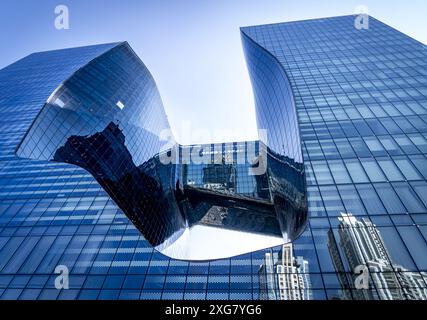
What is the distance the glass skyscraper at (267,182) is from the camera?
23.8 m

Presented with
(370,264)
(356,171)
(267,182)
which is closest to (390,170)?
(356,171)

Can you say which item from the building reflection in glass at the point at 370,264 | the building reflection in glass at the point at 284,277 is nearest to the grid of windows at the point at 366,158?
the building reflection in glass at the point at 370,264

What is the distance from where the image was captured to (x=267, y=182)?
91.4m

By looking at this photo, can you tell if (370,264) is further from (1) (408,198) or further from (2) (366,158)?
(2) (366,158)

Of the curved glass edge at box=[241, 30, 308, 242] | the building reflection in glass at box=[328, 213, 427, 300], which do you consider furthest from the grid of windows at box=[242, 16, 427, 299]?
the curved glass edge at box=[241, 30, 308, 242]

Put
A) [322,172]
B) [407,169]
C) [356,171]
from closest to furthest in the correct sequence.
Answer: [407,169] < [356,171] < [322,172]

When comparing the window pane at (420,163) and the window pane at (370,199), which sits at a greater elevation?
the window pane at (420,163)

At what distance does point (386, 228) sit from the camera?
2512 cm

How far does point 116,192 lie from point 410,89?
5808 centimetres

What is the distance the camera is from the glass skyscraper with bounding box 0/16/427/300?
23.8 metres

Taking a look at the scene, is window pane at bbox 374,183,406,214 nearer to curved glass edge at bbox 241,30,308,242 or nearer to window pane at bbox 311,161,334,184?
window pane at bbox 311,161,334,184

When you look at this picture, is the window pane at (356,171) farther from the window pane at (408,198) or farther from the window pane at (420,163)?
the window pane at (420,163)
